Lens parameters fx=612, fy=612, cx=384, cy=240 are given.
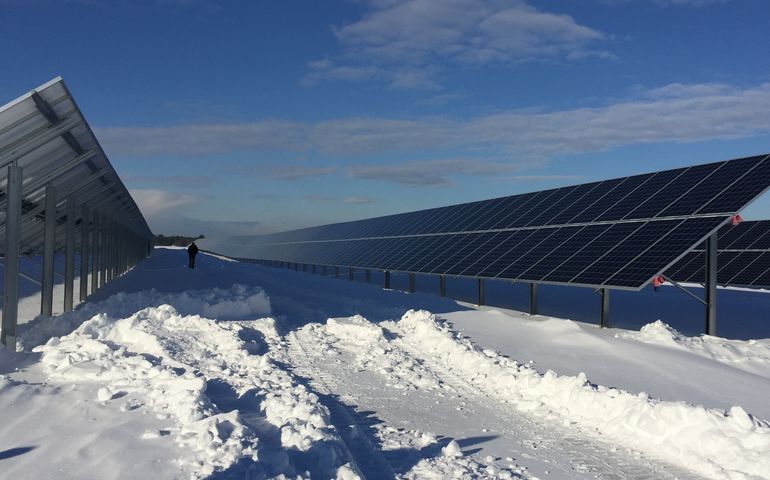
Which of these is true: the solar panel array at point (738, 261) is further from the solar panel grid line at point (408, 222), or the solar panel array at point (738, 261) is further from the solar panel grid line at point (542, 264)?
the solar panel grid line at point (408, 222)

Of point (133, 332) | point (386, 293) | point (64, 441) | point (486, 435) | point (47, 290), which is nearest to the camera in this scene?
point (64, 441)

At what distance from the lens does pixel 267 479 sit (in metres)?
5.12

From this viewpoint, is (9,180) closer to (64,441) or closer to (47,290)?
(47,290)

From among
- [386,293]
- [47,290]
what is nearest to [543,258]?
[386,293]

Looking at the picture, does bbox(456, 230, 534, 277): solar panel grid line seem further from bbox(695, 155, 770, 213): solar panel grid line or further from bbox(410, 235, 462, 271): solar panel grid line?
bbox(695, 155, 770, 213): solar panel grid line

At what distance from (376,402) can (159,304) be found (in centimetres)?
1033

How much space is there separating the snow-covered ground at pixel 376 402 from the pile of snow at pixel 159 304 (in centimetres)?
15

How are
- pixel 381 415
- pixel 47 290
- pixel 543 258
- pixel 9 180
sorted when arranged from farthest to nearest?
pixel 543 258 < pixel 47 290 < pixel 9 180 < pixel 381 415

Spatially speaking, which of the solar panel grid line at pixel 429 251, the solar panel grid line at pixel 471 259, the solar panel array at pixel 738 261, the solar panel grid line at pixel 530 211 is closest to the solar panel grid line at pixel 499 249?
the solar panel grid line at pixel 471 259

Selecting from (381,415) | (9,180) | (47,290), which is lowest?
(381,415)

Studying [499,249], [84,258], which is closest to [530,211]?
[499,249]

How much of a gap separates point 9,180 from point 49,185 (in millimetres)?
3619

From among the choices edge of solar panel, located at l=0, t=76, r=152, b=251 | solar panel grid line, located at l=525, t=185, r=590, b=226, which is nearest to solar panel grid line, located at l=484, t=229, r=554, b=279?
solar panel grid line, located at l=525, t=185, r=590, b=226

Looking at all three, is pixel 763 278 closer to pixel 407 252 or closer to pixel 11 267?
pixel 407 252
